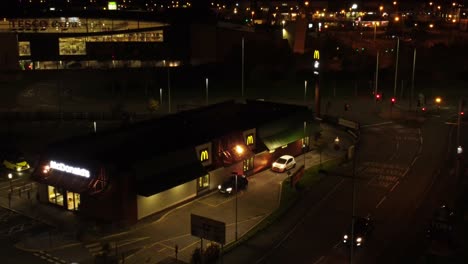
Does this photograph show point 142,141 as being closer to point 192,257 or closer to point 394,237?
Answer: point 192,257

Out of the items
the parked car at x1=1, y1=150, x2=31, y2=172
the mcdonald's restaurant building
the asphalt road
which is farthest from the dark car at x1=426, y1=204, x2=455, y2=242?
the parked car at x1=1, y1=150, x2=31, y2=172

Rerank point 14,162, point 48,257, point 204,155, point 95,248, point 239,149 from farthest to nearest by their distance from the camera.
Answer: point 14,162, point 239,149, point 204,155, point 95,248, point 48,257

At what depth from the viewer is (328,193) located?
39.2 meters

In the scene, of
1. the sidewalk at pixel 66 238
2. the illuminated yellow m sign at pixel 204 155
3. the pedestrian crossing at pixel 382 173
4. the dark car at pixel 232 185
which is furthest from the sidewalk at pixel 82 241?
the pedestrian crossing at pixel 382 173

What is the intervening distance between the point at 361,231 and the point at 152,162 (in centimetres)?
1368

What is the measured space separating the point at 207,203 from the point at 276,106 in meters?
17.9

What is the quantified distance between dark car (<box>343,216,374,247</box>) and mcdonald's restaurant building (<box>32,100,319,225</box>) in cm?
1145

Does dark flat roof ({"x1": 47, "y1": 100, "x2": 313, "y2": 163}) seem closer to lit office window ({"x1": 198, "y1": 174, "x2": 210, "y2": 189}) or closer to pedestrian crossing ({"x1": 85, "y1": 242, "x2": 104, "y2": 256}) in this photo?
lit office window ({"x1": 198, "y1": 174, "x2": 210, "y2": 189})

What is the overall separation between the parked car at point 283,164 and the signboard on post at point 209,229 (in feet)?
63.0

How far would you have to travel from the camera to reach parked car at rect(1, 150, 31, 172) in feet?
145

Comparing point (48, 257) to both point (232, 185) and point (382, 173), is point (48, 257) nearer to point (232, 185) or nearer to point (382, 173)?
point (232, 185)

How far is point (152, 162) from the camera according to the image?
34844 mm

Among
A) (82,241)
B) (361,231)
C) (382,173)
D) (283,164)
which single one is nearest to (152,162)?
(82,241)

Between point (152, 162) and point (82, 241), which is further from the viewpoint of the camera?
point (152, 162)
